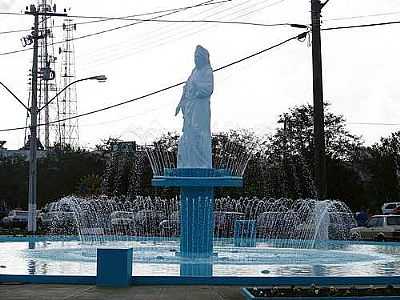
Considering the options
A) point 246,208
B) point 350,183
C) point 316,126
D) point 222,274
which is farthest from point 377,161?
point 222,274

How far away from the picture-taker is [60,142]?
83.4 meters

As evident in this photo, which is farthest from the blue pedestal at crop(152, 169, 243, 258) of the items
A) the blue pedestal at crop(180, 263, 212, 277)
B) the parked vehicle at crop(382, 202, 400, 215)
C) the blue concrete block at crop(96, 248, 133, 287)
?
the parked vehicle at crop(382, 202, 400, 215)

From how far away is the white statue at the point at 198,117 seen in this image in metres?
22.2

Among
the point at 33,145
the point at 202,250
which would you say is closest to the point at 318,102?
the point at 202,250

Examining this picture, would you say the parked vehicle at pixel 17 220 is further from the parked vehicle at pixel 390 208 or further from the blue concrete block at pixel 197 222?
the blue concrete block at pixel 197 222

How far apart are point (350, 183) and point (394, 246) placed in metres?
30.4

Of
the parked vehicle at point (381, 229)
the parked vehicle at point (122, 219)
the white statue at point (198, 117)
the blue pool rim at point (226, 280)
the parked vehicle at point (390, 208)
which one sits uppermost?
the white statue at point (198, 117)

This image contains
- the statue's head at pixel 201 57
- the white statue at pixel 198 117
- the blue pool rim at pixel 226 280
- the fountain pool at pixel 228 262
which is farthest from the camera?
the statue's head at pixel 201 57

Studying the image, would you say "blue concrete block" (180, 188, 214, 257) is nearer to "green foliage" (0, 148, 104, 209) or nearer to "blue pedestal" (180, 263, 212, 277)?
"blue pedestal" (180, 263, 212, 277)

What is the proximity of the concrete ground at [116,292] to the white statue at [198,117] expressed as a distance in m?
7.81

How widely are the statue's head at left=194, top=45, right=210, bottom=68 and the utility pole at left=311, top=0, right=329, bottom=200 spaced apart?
4.01 m

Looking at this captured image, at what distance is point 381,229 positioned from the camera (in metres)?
35.6

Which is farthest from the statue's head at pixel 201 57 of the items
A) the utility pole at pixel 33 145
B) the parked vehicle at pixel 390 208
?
the parked vehicle at pixel 390 208

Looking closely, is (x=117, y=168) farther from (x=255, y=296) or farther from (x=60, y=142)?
(x=255, y=296)
